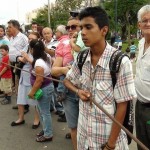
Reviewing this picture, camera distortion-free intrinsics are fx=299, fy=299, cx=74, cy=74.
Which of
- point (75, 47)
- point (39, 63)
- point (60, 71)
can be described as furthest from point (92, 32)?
point (39, 63)

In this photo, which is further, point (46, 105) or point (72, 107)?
point (46, 105)

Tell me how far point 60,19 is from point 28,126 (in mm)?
41325

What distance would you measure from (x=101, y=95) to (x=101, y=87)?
0.06 metres

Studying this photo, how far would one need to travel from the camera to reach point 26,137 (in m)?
4.85

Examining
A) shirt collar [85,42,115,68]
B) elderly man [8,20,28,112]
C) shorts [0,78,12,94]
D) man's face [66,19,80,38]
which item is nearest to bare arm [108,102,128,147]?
shirt collar [85,42,115,68]

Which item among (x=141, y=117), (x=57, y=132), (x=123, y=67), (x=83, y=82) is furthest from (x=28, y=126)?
(x=123, y=67)

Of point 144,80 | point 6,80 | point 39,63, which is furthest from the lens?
point 6,80

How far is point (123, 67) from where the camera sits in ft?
6.89

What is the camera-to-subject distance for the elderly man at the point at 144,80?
2.78m

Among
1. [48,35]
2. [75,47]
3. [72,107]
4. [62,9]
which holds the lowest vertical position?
[62,9]

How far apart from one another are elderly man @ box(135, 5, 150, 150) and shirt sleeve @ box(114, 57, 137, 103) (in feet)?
2.20

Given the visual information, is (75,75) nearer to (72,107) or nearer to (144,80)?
(144,80)

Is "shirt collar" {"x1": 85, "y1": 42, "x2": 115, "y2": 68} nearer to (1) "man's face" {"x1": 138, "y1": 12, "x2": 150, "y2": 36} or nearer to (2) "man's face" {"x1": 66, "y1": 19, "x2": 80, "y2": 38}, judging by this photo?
(1) "man's face" {"x1": 138, "y1": 12, "x2": 150, "y2": 36}

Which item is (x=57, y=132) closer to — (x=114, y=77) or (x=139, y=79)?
(x=139, y=79)
